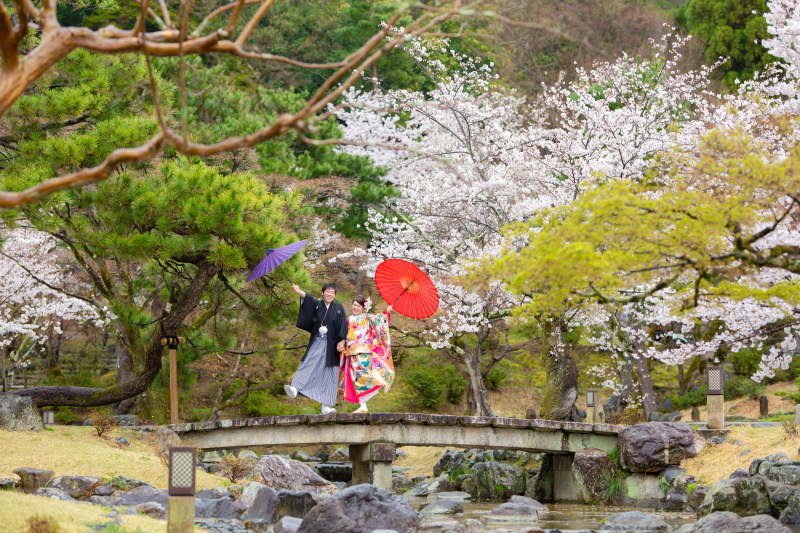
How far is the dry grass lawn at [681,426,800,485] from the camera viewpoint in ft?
36.5

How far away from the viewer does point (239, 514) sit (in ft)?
28.2

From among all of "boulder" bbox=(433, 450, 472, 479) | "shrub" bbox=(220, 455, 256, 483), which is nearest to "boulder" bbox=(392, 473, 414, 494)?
"boulder" bbox=(433, 450, 472, 479)

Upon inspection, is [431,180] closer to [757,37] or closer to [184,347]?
[184,347]

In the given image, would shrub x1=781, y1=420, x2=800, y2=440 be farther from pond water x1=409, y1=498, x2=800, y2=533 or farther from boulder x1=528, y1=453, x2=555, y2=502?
boulder x1=528, y1=453, x2=555, y2=502

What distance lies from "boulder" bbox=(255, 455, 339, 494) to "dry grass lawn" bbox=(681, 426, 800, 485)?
5414 mm

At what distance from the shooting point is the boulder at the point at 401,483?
1470 centimetres

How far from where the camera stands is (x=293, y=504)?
29.8ft

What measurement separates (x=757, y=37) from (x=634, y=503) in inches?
708

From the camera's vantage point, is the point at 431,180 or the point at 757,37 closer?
the point at 431,180

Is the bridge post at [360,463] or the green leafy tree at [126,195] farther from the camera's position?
the bridge post at [360,463]

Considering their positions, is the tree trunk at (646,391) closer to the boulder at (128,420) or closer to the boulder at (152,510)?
the boulder at (128,420)

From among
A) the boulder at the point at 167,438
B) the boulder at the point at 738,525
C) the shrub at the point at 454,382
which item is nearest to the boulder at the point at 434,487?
the boulder at the point at 167,438

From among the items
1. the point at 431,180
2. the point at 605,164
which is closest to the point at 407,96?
the point at 431,180

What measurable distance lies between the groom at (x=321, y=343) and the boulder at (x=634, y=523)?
4271 millimetres
